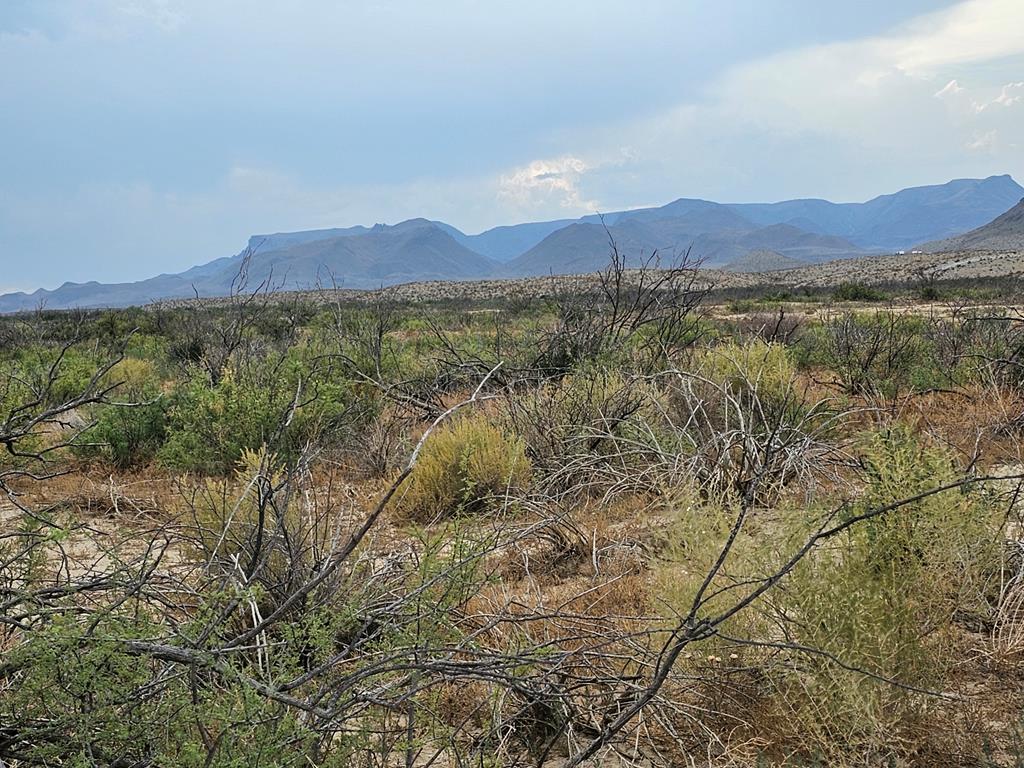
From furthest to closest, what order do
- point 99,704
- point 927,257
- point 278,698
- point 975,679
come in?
point 927,257 → point 975,679 → point 99,704 → point 278,698

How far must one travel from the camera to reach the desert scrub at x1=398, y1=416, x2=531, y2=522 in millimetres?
5609

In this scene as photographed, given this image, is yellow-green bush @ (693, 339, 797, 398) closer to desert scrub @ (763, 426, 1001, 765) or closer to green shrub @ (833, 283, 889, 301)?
desert scrub @ (763, 426, 1001, 765)

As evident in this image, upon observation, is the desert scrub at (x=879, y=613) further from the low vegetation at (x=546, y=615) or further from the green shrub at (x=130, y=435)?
the green shrub at (x=130, y=435)

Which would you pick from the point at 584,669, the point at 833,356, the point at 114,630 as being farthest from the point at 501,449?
the point at 833,356

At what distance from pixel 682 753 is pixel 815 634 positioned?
608mm

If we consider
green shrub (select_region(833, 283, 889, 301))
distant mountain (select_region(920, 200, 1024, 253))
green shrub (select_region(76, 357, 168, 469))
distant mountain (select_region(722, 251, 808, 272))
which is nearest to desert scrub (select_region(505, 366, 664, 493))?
green shrub (select_region(76, 357, 168, 469))

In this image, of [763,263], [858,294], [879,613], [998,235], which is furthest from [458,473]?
[763,263]

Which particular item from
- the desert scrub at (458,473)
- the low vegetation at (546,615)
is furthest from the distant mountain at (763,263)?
the low vegetation at (546,615)

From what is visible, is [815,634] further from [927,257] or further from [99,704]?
[927,257]

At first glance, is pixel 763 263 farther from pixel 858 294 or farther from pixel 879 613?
pixel 879 613

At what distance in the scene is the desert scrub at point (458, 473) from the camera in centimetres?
561

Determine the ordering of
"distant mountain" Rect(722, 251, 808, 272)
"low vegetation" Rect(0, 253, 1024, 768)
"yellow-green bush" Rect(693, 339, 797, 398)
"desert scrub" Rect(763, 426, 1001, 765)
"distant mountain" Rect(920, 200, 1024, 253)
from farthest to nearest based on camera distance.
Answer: "distant mountain" Rect(722, 251, 808, 272)
"distant mountain" Rect(920, 200, 1024, 253)
"yellow-green bush" Rect(693, 339, 797, 398)
"desert scrub" Rect(763, 426, 1001, 765)
"low vegetation" Rect(0, 253, 1024, 768)

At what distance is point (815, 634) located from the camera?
2.54m

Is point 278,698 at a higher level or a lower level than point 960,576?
higher
